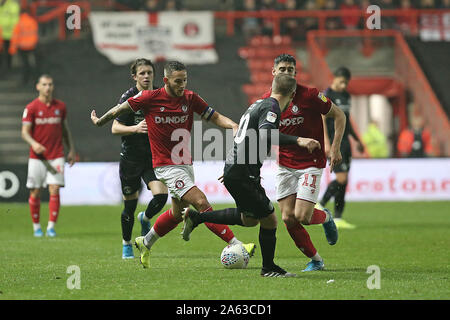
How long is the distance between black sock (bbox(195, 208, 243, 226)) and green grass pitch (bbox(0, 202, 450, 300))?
1.64 feet

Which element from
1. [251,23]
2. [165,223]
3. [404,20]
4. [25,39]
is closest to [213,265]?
[165,223]

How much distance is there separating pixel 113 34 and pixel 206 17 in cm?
271

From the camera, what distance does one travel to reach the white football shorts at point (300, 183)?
8641 mm

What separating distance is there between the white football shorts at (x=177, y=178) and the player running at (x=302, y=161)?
90cm

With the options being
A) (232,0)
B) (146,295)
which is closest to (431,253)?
(146,295)

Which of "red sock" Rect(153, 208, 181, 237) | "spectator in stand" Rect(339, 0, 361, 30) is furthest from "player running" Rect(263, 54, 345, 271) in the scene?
"spectator in stand" Rect(339, 0, 361, 30)

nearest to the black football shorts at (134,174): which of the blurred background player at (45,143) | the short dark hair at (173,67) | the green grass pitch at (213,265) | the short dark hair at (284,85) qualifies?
the green grass pitch at (213,265)

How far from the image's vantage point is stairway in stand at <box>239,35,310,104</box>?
25.8m

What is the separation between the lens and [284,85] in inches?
311

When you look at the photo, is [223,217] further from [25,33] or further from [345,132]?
[25,33]

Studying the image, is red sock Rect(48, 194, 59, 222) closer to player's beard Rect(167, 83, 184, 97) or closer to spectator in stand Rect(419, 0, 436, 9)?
player's beard Rect(167, 83, 184, 97)

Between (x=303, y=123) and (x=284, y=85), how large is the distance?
2.91ft

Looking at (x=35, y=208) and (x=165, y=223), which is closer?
(x=165, y=223)
